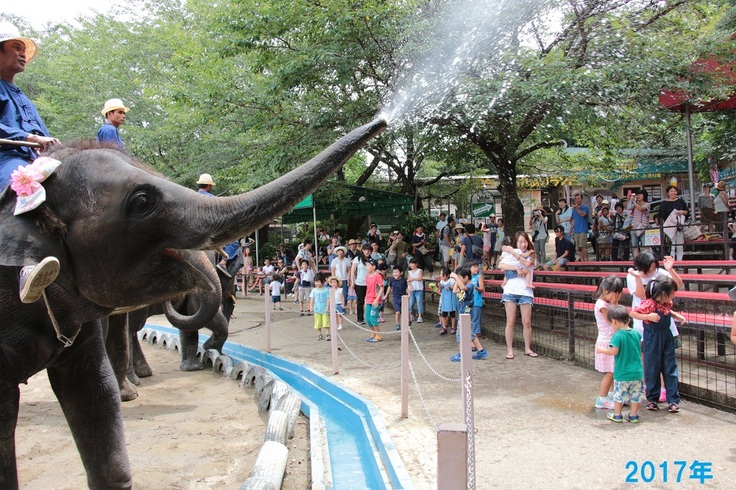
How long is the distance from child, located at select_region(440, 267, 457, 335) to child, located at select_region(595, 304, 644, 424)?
5044 mm

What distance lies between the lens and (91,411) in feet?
11.7

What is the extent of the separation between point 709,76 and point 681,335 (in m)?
4.71

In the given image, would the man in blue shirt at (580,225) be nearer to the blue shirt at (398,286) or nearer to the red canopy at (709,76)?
the red canopy at (709,76)

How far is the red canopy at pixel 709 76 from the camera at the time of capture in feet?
34.1

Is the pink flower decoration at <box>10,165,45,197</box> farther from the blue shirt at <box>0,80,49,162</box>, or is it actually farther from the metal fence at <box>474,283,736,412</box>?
the metal fence at <box>474,283,736,412</box>

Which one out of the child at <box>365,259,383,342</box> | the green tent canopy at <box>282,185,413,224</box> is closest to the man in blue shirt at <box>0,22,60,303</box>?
the child at <box>365,259,383,342</box>

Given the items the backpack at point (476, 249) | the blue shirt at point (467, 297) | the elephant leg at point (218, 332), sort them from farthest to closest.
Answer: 1. the backpack at point (476, 249)
2. the blue shirt at point (467, 297)
3. the elephant leg at point (218, 332)

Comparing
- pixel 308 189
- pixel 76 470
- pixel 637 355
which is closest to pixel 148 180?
pixel 308 189

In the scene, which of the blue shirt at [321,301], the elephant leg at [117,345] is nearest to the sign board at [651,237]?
the blue shirt at [321,301]

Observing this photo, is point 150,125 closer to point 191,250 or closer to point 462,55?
point 462,55

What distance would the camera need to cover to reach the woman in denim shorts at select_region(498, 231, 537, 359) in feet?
29.3

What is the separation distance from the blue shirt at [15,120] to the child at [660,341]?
18.2 feet

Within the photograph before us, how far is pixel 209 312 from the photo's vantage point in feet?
11.9

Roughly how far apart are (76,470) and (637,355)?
5288 millimetres
